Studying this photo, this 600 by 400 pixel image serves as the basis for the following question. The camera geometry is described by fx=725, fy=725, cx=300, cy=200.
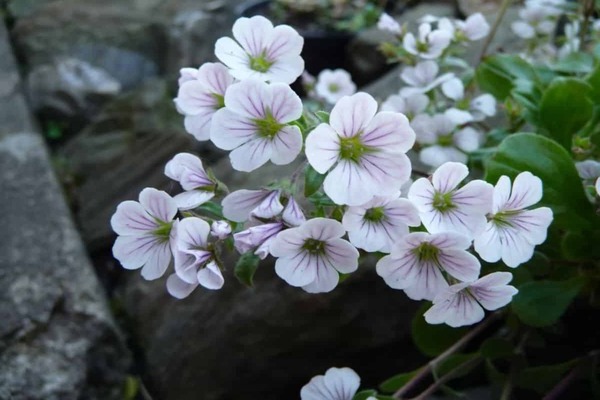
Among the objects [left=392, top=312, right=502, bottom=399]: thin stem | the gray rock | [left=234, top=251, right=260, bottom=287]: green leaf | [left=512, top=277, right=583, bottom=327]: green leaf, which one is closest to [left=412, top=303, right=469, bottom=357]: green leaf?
[left=392, top=312, right=502, bottom=399]: thin stem

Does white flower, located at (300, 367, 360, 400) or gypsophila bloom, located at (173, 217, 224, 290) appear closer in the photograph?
gypsophila bloom, located at (173, 217, 224, 290)

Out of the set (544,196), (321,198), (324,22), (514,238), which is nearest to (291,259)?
(321,198)

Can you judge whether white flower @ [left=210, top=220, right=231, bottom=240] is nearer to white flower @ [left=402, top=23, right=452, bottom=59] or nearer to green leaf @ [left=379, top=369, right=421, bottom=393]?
green leaf @ [left=379, top=369, right=421, bottom=393]

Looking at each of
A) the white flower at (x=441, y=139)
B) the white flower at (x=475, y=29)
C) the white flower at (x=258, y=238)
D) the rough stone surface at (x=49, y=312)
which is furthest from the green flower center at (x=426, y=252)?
the rough stone surface at (x=49, y=312)

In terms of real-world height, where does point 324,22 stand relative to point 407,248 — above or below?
below

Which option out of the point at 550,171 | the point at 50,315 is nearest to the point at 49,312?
the point at 50,315

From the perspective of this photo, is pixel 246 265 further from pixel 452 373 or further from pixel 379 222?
pixel 452 373

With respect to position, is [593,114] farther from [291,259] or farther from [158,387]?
[158,387]
